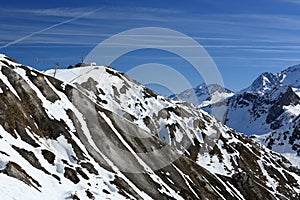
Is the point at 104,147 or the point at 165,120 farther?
the point at 165,120

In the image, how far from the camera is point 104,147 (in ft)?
266

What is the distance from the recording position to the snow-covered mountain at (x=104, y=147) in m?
57.1

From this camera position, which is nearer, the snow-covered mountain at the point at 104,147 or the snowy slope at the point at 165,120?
the snow-covered mountain at the point at 104,147

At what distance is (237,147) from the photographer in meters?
162

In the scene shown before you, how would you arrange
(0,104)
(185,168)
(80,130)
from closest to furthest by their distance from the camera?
(0,104)
(80,130)
(185,168)

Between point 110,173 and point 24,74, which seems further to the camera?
point 24,74

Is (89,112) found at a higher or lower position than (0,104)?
higher

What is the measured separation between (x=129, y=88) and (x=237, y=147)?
54.1 meters

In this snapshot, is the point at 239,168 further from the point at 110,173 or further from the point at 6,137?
the point at 6,137

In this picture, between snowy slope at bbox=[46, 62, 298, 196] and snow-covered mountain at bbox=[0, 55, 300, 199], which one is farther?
snowy slope at bbox=[46, 62, 298, 196]

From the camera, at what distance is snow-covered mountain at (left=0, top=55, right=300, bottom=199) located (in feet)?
187

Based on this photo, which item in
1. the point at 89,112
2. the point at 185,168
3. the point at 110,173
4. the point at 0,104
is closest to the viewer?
the point at 0,104

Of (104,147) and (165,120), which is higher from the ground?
(165,120)

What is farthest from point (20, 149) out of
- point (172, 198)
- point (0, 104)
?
point (172, 198)
